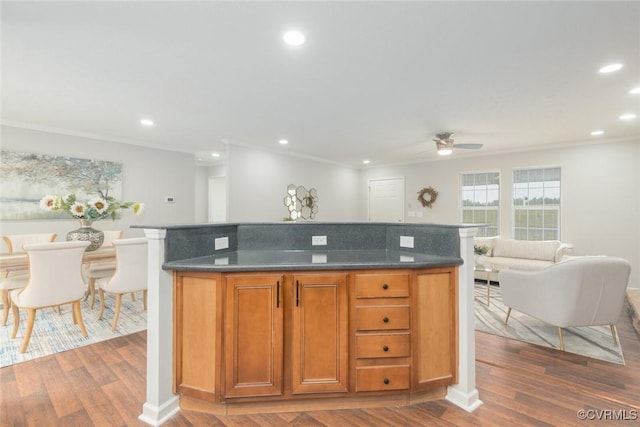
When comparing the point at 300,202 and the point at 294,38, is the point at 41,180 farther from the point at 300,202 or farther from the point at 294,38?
the point at 294,38

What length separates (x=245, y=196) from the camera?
5375mm

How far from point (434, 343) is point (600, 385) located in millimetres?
1374

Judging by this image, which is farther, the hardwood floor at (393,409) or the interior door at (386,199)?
the interior door at (386,199)

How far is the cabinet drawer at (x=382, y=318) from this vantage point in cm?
186

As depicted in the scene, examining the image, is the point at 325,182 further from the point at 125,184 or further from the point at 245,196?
the point at 125,184

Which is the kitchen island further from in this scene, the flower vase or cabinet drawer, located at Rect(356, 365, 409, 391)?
the flower vase

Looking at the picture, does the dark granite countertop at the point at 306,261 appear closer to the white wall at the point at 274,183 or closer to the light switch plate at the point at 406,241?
the light switch plate at the point at 406,241

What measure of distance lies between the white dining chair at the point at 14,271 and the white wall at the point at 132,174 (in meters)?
0.42

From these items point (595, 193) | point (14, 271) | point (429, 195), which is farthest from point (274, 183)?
point (595, 193)

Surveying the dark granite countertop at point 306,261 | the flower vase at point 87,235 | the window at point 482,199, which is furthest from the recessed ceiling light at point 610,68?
the flower vase at point 87,235

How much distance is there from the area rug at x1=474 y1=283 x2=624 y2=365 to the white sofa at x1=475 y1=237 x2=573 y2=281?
1520 mm

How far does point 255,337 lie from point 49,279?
7.65ft

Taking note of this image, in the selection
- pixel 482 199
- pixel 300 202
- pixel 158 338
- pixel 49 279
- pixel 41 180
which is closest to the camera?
pixel 158 338

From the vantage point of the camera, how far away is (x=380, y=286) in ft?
6.15
